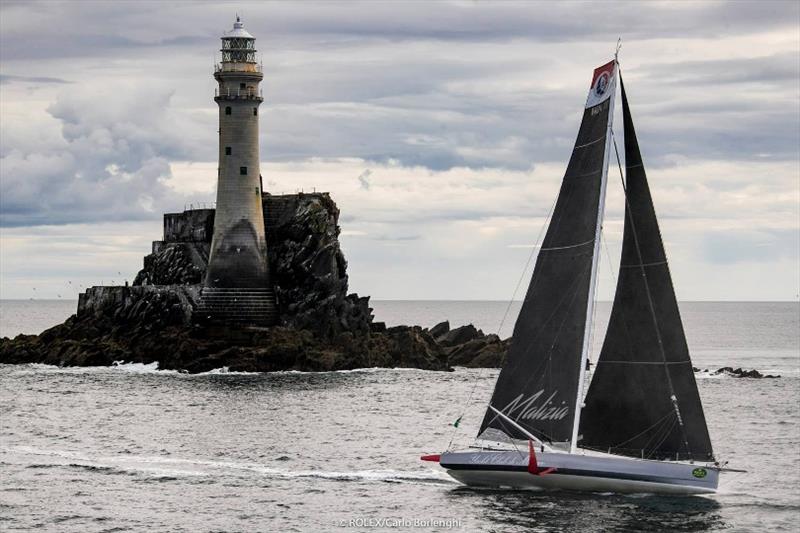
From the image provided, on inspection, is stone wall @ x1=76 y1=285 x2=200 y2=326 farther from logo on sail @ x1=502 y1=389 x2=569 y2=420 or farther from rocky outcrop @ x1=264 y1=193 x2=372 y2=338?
logo on sail @ x1=502 y1=389 x2=569 y2=420

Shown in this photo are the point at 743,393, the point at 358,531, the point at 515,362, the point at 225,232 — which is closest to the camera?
the point at 358,531

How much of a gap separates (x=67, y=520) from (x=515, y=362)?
1226 centimetres

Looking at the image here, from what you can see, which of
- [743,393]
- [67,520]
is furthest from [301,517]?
[743,393]

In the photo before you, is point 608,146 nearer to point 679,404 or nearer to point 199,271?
point 679,404

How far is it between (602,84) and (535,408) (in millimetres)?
8437

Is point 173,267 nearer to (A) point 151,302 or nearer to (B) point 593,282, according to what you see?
(A) point 151,302

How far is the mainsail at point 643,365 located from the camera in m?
32.6

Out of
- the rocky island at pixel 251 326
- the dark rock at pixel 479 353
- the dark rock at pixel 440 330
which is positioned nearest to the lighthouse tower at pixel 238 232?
the rocky island at pixel 251 326

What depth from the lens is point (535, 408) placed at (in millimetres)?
33781

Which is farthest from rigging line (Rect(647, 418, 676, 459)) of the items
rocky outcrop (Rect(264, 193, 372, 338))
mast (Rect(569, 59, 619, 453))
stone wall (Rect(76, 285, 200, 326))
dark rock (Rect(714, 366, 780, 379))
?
stone wall (Rect(76, 285, 200, 326))

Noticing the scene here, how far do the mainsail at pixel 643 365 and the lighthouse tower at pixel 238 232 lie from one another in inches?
1943

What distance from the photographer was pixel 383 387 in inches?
2771

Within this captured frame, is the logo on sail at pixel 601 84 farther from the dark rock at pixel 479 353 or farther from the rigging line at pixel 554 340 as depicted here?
the dark rock at pixel 479 353

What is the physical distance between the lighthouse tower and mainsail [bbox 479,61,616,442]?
48034 mm
